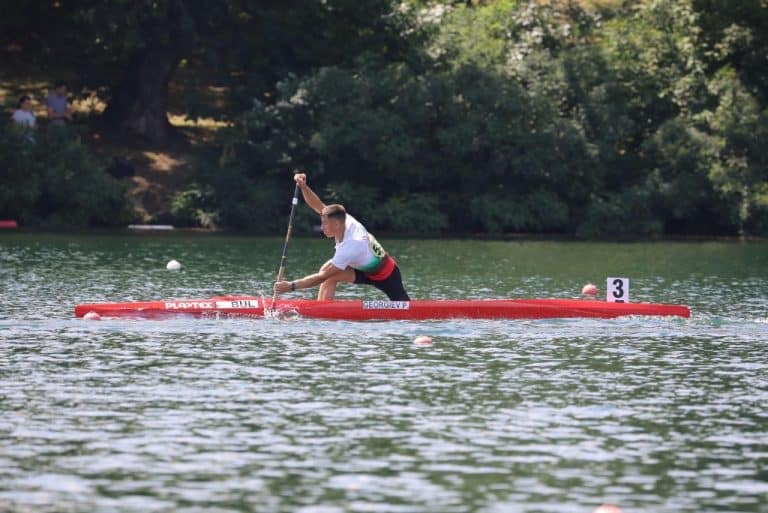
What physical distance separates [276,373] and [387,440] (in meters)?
4.65

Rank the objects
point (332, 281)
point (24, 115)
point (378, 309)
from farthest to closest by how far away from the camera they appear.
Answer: point (24, 115) → point (332, 281) → point (378, 309)

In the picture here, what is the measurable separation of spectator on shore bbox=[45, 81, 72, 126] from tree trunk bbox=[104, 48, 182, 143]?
4426mm

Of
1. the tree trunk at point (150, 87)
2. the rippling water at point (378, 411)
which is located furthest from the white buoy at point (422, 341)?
the tree trunk at point (150, 87)

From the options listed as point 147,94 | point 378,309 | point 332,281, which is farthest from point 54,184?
point 378,309

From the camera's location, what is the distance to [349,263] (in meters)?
26.6

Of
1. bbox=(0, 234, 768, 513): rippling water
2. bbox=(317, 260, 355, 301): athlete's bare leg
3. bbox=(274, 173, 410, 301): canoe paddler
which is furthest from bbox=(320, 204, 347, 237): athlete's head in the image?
bbox=(0, 234, 768, 513): rippling water

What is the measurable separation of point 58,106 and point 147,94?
5140mm

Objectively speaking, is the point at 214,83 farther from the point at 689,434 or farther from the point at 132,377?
the point at 689,434

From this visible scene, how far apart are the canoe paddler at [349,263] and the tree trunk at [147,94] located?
97.5 ft

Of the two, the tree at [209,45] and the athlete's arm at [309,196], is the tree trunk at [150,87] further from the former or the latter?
the athlete's arm at [309,196]

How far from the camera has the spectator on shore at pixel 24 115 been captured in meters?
50.9

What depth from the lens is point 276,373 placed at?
20953 millimetres

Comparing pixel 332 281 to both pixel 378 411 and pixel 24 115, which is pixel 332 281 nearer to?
pixel 378 411

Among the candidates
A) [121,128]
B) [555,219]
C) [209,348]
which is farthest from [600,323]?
[121,128]
